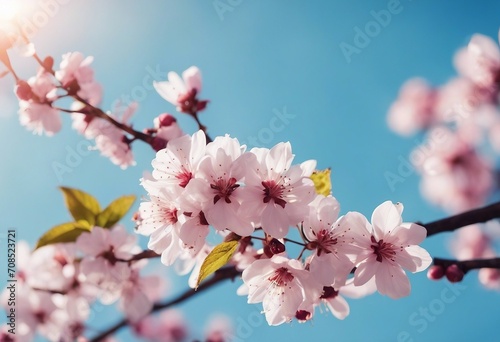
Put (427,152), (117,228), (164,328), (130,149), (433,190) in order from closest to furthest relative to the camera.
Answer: (117,228), (130,149), (427,152), (433,190), (164,328)

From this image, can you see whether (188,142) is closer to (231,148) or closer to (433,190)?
(231,148)

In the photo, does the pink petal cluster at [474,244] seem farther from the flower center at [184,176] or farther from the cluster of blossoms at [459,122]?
the flower center at [184,176]

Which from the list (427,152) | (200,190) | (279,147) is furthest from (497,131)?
(200,190)

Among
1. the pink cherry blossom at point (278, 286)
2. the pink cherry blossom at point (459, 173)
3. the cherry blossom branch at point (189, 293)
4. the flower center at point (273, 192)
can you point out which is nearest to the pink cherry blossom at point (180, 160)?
the flower center at point (273, 192)

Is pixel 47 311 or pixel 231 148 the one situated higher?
pixel 231 148

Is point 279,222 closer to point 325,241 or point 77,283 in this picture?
point 325,241

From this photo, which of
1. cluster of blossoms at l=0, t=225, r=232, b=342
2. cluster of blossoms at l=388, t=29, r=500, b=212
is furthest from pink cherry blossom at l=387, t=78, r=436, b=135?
cluster of blossoms at l=0, t=225, r=232, b=342

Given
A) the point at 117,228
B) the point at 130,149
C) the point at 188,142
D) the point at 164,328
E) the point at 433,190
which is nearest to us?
the point at 188,142

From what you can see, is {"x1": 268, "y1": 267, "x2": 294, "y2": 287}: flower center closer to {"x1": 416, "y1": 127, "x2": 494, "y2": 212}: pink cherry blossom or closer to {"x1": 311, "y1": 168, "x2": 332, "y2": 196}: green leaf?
{"x1": 311, "y1": 168, "x2": 332, "y2": 196}: green leaf
